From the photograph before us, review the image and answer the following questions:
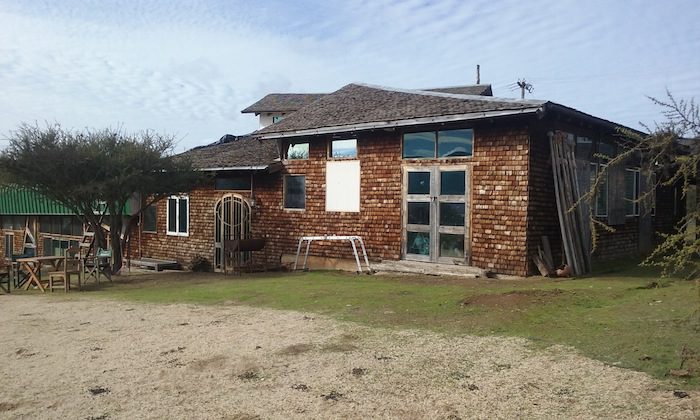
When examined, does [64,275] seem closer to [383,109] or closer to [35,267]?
[35,267]

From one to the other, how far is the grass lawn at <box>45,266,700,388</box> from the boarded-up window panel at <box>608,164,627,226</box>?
2.46 m

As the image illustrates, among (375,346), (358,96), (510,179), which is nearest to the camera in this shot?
(375,346)

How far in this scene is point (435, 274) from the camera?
500 inches

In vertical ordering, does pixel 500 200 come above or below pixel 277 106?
below

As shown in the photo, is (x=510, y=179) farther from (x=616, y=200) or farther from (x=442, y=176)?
(x=616, y=200)

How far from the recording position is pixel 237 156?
1806 cm

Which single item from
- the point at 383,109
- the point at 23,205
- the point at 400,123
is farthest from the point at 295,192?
the point at 23,205

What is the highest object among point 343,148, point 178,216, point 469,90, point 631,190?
point 469,90

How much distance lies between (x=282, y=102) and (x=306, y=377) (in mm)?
31247

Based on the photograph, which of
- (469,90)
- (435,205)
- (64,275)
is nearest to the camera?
(435,205)

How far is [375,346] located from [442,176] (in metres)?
7.06

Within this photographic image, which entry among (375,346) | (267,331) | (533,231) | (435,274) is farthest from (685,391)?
(435,274)

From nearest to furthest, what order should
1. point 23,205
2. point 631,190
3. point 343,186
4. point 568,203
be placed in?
point 568,203 < point 343,186 < point 631,190 < point 23,205

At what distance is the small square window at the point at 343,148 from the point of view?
47.9ft
